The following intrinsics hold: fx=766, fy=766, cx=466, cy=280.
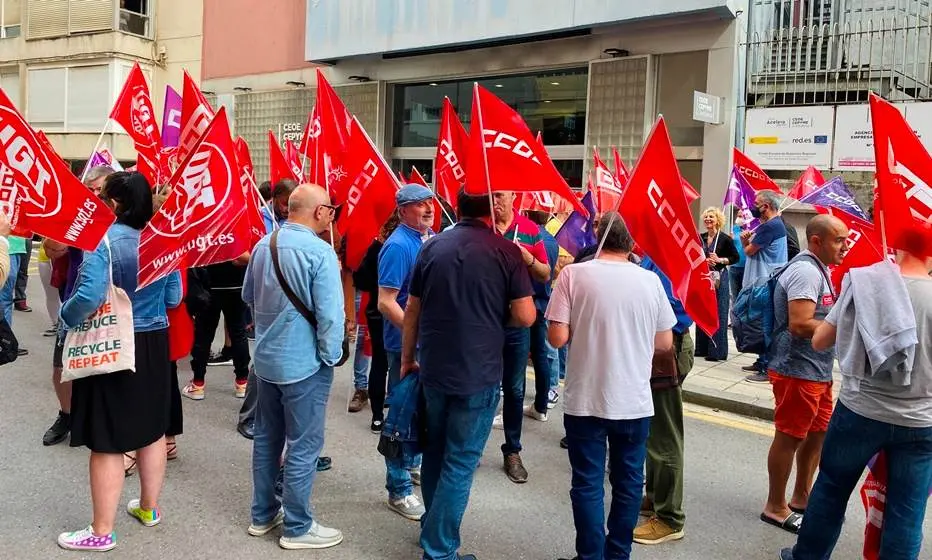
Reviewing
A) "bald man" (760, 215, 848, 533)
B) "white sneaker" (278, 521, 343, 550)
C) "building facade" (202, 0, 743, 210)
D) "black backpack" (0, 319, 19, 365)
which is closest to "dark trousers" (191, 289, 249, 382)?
"black backpack" (0, 319, 19, 365)

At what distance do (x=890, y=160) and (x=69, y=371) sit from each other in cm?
369

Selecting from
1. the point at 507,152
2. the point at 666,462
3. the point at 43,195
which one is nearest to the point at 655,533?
the point at 666,462

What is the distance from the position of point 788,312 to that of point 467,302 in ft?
5.88

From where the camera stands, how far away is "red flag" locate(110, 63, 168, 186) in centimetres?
740

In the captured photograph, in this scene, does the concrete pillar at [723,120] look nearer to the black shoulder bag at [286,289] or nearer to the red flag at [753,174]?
the red flag at [753,174]

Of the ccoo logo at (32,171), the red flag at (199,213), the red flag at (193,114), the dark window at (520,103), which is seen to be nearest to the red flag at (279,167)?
the red flag at (193,114)

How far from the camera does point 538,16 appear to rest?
14344mm

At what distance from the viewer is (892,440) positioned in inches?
123

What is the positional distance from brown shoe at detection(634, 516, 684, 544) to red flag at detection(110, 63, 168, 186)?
5597 millimetres

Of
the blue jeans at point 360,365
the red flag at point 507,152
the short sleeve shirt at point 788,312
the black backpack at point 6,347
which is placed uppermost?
the red flag at point 507,152

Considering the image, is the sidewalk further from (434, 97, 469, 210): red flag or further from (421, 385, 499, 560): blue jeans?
(421, 385, 499, 560): blue jeans

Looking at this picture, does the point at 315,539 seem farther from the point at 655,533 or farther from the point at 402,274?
the point at 655,533

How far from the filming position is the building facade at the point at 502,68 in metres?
13.2

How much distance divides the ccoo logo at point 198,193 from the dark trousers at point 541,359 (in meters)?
2.49
